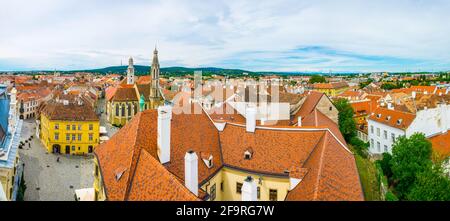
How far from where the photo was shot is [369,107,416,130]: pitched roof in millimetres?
16219

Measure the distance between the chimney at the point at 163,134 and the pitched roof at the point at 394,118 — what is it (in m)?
13.7

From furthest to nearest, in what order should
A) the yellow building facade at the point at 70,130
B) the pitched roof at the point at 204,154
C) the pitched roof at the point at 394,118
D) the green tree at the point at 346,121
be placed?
the yellow building facade at the point at 70,130 → the green tree at the point at 346,121 → the pitched roof at the point at 394,118 → the pitched roof at the point at 204,154

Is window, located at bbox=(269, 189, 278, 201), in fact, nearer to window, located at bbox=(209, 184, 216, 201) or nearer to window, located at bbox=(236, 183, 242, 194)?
window, located at bbox=(236, 183, 242, 194)

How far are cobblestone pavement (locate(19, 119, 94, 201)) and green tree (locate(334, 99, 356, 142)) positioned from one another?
47.9 feet

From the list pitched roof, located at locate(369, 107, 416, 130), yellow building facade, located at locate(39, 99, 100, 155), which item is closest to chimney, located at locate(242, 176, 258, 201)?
pitched roof, located at locate(369, 107, 416, 130)

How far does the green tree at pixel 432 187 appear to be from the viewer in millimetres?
10445

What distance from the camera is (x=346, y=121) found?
771 inches

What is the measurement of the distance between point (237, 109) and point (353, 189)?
32.9 ft

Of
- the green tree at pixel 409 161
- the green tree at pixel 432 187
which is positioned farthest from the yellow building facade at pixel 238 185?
the green tree at pixel 409 161

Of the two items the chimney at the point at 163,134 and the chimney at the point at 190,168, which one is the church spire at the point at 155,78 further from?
the chimney at the point at 190,168

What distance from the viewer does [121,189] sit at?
576 cm

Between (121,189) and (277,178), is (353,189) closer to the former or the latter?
(277,178)

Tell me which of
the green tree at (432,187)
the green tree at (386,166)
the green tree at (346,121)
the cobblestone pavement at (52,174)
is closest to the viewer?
the green tree at (432,187)

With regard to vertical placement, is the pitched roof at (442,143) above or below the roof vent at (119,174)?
below
